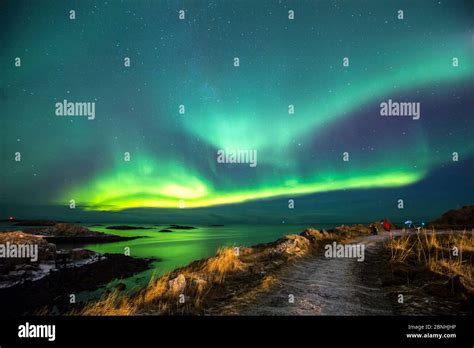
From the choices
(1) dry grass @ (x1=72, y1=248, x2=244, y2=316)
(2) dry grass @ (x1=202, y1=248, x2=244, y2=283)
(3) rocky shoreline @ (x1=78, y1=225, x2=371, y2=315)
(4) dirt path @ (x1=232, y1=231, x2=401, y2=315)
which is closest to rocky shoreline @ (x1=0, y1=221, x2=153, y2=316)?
(1) dry grass @ (x1=72, y1=248, x2=244, y2=316)

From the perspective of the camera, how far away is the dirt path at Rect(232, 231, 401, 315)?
639cm

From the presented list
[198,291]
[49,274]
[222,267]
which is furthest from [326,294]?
[49,274]

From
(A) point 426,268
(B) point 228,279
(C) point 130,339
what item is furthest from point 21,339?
(A) point 426,268

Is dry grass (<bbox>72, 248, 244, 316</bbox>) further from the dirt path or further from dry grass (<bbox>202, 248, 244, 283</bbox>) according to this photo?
the dirt path

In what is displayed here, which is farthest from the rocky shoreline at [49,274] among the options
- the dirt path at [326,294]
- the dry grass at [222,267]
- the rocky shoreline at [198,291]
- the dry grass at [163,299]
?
the dirt path at [326,294]

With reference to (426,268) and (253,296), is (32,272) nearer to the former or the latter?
(253,296)

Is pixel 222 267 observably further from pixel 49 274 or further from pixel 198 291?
pixel 49 274

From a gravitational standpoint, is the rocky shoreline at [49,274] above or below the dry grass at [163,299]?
below

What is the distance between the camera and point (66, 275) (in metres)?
19.4

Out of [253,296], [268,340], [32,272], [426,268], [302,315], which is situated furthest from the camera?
[32,272]

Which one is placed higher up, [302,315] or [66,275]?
[302,315]

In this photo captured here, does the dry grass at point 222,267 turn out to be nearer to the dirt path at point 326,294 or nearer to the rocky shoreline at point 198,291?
the rocky shoreline at point 198,291

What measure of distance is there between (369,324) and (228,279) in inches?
207

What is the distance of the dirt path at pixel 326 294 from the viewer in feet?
21.0
